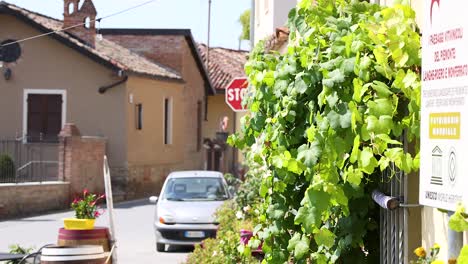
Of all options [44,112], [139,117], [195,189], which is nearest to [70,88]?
[44,112]

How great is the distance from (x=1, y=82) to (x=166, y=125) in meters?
8.83

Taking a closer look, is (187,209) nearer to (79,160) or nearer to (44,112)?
(79,160)

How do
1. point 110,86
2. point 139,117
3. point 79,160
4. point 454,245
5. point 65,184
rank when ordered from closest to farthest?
1. point 454,245
2. point 65,184
3. point 79,160
4. point 110,86
5. point 139,117

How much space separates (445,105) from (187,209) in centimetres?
1545

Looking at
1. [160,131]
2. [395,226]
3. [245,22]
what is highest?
[245,22]

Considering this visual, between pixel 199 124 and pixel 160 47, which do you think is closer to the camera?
pixel 160 47

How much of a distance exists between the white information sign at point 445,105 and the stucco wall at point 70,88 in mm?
32079

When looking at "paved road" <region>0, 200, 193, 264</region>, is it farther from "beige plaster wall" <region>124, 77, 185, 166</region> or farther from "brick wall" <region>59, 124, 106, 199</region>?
"beige plaster wall" <region>124, 77, 185, 166</region>

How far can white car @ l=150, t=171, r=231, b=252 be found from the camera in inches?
727

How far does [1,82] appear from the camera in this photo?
3559 cm

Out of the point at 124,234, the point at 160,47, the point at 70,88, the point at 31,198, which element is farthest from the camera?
the point at 160,47

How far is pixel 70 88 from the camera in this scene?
35.6 meters

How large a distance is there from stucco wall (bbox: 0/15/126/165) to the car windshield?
15635mm

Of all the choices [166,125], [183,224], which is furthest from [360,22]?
[166,125]
